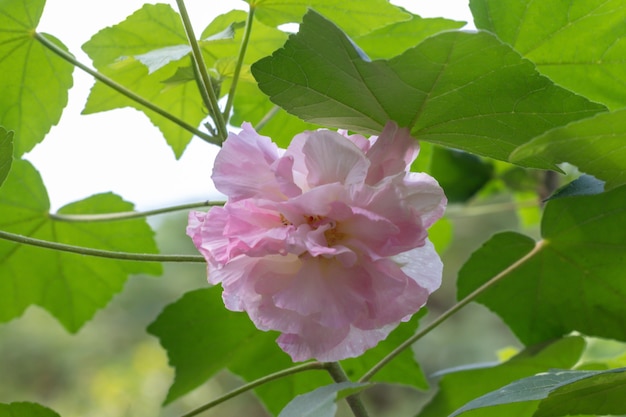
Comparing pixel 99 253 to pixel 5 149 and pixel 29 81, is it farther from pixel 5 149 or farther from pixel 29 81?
pixel 29 81

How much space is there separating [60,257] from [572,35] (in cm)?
69

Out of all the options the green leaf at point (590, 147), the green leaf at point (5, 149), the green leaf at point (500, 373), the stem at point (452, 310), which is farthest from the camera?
the green leaf at point (500, 373)

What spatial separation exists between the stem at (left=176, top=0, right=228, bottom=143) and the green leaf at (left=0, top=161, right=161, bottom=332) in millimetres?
325

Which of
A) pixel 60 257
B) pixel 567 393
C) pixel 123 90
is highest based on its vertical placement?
pixel 567 393

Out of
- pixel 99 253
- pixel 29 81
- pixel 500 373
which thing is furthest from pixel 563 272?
pixel 29 81

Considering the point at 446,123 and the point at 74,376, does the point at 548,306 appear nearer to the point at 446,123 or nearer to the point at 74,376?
the point at 446,123

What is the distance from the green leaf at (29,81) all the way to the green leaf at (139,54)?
4 centimetres

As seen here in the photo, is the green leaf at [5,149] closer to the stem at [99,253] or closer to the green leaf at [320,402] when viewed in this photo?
the stem at [99,253]

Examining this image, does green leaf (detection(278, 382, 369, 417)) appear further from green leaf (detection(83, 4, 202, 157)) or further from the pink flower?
green leaf (detection(83, 4, 202, 157))

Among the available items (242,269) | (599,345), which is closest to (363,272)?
(242,269)

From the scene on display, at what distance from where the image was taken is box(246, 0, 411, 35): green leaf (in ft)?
2.44

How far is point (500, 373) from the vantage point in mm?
928

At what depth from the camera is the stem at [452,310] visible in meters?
0.75

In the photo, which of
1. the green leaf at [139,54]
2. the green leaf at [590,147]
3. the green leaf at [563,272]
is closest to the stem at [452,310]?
the green leaf at [563,272]
